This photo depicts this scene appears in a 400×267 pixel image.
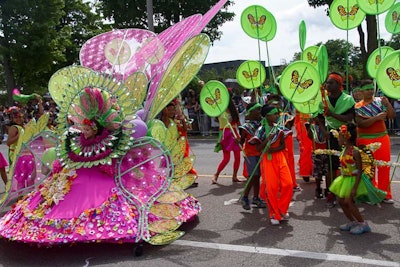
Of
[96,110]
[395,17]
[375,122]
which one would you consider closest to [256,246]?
[96,110]

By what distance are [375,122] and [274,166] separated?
1.51 metres

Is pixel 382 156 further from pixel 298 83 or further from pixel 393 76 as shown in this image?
pixel 298 83

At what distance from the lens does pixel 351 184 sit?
4.45 metres

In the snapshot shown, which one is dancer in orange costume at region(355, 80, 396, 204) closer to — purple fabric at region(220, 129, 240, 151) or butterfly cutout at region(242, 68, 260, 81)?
butterfly cutout at region(242, 68, 260, 81)

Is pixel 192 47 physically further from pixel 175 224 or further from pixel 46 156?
pixel 46 156

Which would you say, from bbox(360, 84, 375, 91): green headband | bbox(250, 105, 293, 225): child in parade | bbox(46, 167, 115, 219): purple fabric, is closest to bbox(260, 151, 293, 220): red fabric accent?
bbox(250, 105, 293, 225): child in parade

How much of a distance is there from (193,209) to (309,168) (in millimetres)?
2689

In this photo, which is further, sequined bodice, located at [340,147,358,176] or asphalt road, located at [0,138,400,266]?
sequined bodice, located at [340,147,358,176]

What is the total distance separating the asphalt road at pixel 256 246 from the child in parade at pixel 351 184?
15 cm

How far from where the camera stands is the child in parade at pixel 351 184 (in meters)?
4.38

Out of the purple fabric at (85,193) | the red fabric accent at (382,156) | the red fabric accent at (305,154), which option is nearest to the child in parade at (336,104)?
the red fabric accent at (382,156)

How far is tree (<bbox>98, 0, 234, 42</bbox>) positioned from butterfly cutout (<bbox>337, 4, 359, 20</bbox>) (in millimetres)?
14853

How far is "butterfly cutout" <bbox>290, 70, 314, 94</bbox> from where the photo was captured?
4.34 m

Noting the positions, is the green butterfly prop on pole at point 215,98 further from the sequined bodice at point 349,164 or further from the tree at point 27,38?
the tree at point 27,38
